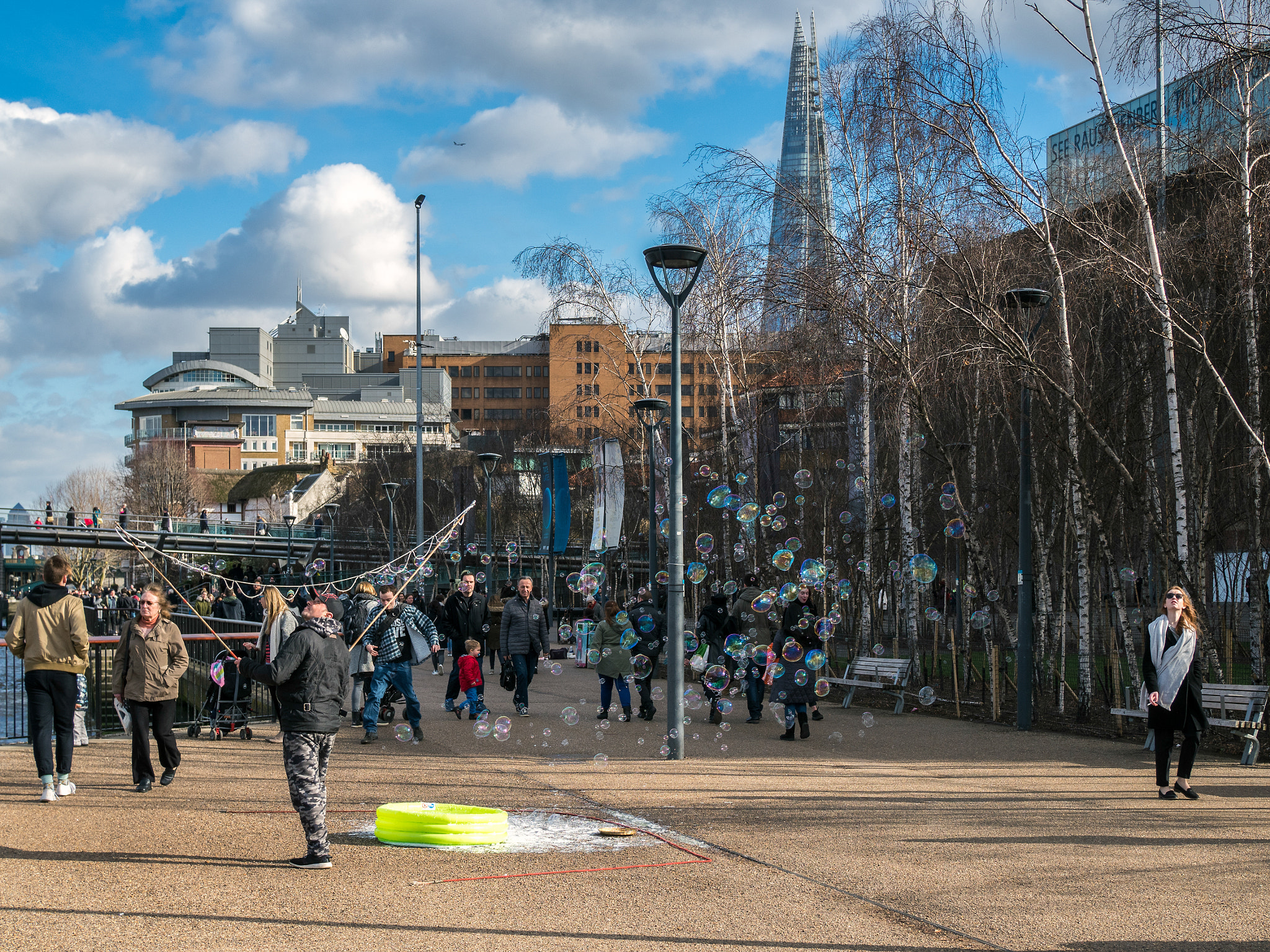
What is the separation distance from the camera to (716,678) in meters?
14.2

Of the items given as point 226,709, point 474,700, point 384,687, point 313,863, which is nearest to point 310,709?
point 313,863

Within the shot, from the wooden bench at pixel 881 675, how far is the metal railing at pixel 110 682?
831 centimetres

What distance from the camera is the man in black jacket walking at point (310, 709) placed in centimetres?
728

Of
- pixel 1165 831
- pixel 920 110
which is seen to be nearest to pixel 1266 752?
pixel 1165 831

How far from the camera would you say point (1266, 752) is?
12102 mm

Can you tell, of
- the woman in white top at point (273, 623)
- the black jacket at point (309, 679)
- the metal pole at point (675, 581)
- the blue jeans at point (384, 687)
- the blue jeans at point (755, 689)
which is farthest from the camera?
the blue jeans at point (755, 689)

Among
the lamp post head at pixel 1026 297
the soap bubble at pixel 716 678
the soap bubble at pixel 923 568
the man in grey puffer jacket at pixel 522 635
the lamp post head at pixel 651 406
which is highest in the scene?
the lamp post head at pixel 651 406

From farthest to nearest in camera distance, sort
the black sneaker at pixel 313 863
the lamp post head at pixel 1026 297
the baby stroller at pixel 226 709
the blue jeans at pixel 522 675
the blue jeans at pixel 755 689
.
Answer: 1. the blue jeans at pixel 755 689
2. the blue jeans at pixel 522 675
3. the baby stroller at pixel 226 709
4. the lamp post head at pixel 1026 297
5. the black sneaker at pixel 313 863

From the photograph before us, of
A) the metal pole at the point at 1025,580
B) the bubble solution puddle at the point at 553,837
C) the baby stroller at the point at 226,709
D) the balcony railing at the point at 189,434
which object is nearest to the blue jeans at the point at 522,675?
the baby stroller at the point at 226,709

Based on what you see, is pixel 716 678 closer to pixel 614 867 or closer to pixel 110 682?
pixel 614 867

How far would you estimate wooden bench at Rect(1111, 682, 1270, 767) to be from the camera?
37.9 ft

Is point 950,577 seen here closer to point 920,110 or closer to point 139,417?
point 920,110

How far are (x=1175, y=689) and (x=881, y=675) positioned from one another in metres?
7.69

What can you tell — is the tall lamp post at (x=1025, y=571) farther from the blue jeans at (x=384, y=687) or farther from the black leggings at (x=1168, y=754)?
the blue jeans at (x=384, y=687)
